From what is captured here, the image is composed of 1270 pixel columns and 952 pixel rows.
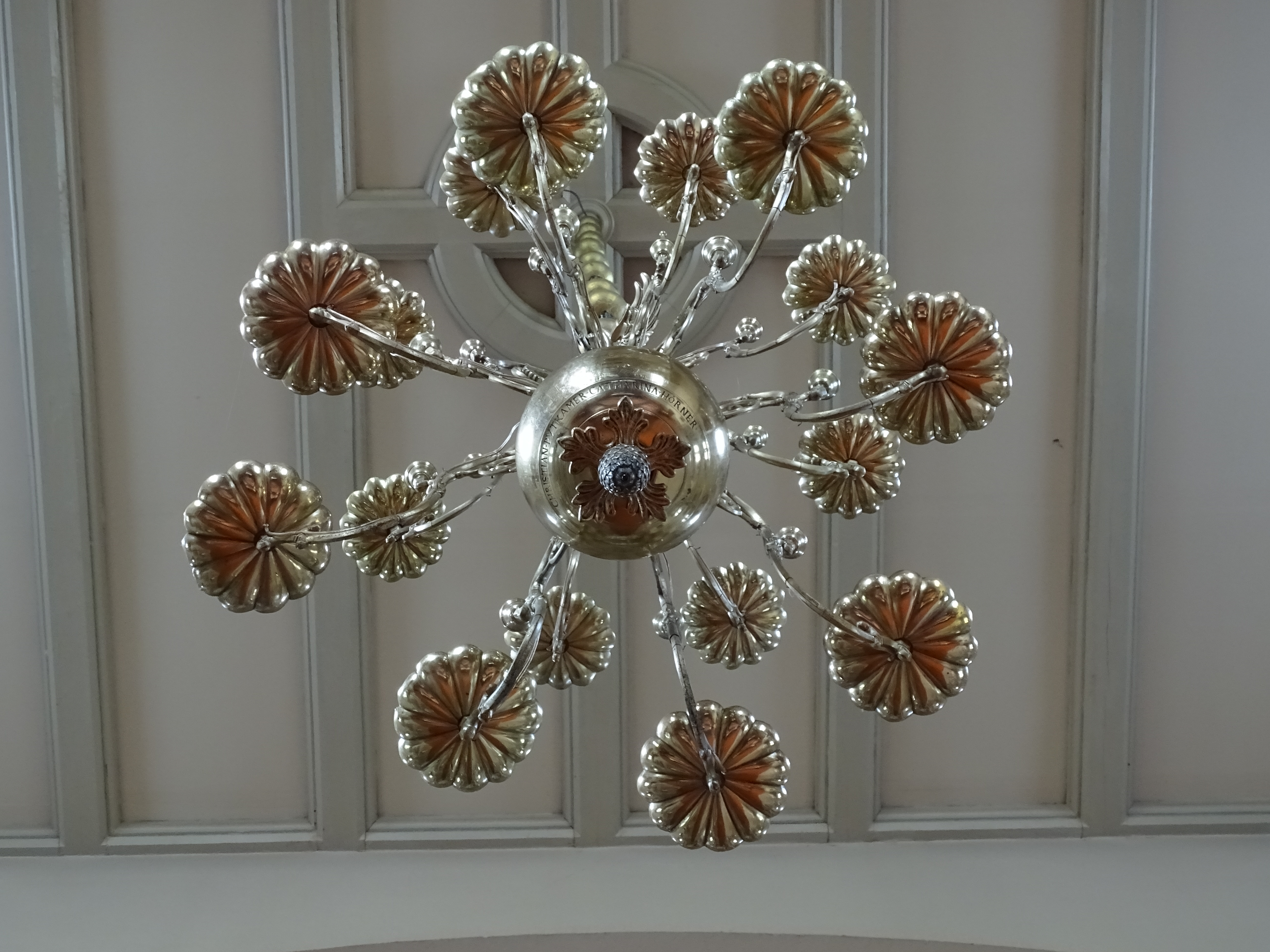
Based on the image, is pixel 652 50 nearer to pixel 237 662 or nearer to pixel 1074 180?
pixel 1074 180

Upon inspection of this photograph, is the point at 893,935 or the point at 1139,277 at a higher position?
the point at 1139,277

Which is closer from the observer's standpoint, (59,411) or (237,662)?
(59,411)

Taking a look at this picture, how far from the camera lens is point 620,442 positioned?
1.01 meters

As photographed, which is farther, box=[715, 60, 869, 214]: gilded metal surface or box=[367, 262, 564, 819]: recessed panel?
box=[367, 262, 564, 819]: recessed panel

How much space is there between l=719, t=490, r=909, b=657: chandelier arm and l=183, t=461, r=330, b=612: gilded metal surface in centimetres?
55

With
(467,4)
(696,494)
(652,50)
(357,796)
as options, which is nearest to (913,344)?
(696,494)

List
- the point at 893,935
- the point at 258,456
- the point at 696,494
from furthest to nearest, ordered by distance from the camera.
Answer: the point at 258,456, the point at 893,935, the point at 696,494

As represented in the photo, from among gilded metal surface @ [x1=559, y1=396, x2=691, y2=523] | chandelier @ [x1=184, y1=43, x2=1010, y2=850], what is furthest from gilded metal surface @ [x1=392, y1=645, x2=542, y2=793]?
gilded metal surface @ [x1=559, y1=396, x2=691, y2=523]

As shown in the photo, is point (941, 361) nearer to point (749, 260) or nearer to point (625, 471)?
point (749, 260)

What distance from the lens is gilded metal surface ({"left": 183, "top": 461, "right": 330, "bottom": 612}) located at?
1.15 metres

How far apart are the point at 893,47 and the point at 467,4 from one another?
4.10ft

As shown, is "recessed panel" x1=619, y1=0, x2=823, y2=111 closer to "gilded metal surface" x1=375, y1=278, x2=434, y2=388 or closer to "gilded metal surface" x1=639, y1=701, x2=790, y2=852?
"gilded metal surface" x1=375, y1=278, x2=434, y2=388

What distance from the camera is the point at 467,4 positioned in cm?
268

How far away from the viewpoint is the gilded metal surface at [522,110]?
115cm
